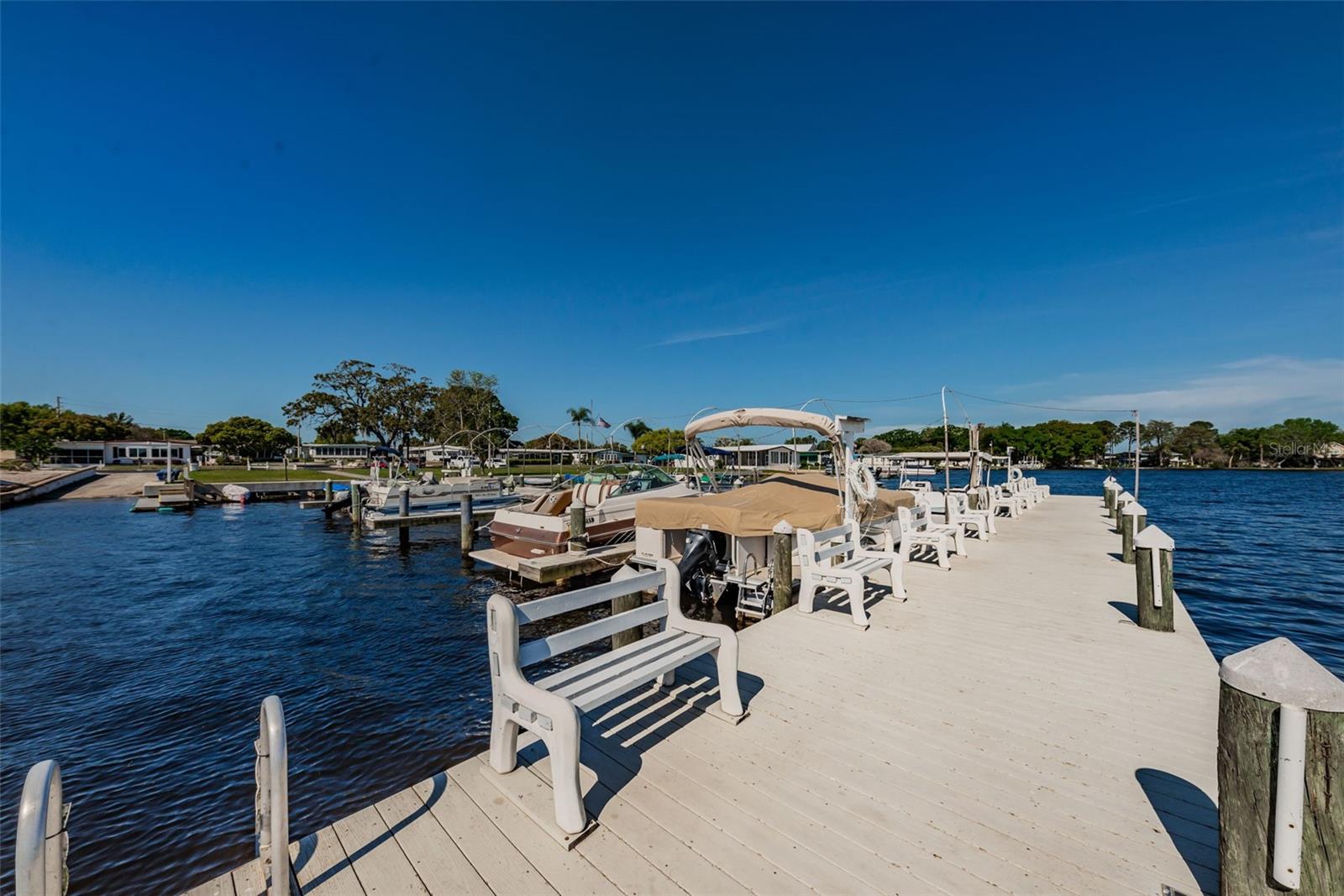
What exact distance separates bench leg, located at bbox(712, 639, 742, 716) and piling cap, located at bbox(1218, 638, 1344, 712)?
8.29 ft

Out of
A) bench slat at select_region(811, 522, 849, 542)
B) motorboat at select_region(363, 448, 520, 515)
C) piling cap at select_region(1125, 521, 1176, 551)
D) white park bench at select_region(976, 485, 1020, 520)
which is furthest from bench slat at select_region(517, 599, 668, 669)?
motorboat at select_region(363, 448, 520, 515)

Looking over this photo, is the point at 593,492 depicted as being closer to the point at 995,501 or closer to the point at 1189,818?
the point at 995,501

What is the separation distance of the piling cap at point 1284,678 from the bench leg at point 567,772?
268 cm

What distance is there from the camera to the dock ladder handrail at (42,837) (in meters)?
1.61

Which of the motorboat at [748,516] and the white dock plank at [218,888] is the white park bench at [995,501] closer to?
the motorboat at [748,516]

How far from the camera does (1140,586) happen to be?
575 cm

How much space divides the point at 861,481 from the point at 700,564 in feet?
10.7

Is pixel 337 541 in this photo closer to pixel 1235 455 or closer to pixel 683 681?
pixel 683 681

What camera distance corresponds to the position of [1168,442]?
109562 millimetres

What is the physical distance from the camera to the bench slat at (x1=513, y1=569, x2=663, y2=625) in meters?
3.18

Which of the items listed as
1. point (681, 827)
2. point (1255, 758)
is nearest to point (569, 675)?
point (681, 827)

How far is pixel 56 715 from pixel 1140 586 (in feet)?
42.5

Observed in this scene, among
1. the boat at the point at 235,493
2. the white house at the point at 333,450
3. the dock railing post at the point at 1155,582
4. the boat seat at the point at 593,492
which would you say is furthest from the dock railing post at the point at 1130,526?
the white house at the point at 333,450

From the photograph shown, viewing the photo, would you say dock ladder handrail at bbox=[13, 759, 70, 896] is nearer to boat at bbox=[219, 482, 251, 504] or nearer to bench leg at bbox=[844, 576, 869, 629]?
bench leg at bbox=[844, 576, 869, 629]
